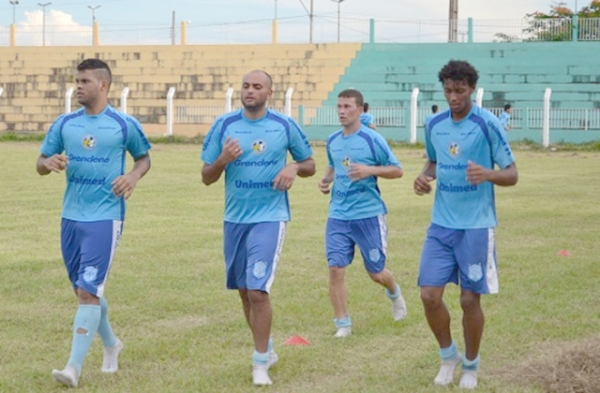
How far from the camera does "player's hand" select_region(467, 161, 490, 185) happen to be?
698 centimetres

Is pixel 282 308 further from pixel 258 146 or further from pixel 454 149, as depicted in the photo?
pixel 454 149

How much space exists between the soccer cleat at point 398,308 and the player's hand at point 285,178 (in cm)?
250

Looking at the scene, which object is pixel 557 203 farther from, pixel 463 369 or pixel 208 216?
pixel 463 369

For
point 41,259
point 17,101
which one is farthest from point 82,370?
point 17,101

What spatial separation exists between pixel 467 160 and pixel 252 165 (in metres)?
1.46

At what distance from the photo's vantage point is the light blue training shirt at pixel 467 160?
23.9ft

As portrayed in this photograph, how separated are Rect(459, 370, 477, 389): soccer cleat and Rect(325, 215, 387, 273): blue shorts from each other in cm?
226

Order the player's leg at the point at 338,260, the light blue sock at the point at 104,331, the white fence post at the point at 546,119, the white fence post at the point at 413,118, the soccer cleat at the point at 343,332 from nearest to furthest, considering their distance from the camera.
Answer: the light blue sock at the point at 104,331 < the soccer cleat at the point at 343,332 < the player's leg at the point at 338,260 < the white fence post at the point at 546,119 < the white fence post at the point at 413,118

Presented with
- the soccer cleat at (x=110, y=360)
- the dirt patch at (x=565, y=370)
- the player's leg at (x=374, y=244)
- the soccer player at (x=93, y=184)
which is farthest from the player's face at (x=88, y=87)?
the dirt patch at (x=565, y=370)

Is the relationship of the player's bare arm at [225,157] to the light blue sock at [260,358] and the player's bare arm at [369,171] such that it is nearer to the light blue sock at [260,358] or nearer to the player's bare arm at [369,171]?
the light blue sock at [260,358]

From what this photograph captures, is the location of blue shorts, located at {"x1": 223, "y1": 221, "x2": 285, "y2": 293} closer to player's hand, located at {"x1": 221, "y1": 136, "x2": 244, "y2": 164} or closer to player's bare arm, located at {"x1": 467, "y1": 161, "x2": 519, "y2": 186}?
player's hand, located at {"x1": 221, "y1": 136, "x2": 244, "y2": 164}

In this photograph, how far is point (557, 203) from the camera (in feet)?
68.4

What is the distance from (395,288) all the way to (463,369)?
2.36 m

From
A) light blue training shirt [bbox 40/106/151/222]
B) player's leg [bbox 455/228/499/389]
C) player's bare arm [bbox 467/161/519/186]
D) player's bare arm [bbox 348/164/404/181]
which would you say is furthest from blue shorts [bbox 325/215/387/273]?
player's bare arm [bbox 467/161/519/186]
